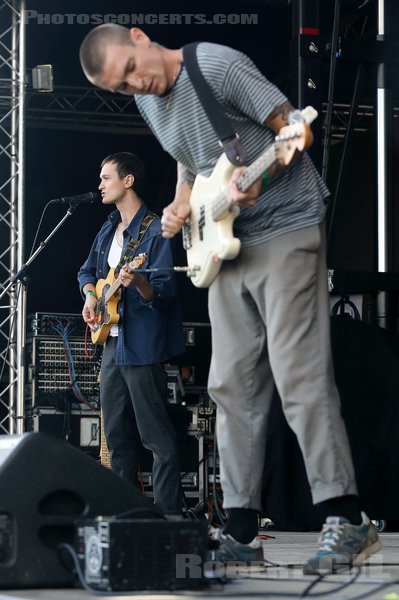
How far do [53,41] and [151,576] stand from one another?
25.2ft

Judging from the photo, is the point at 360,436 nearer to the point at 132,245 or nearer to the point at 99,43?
the point at 132,245

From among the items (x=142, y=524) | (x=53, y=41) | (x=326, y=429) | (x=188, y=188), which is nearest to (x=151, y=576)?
(x=142, y=524)

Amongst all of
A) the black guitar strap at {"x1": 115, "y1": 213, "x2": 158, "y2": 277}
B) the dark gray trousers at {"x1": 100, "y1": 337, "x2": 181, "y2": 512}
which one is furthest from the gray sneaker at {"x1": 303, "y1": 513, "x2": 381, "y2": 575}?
the black guitar strap at {"x1": 115, "y1": 213, "x2": 158, "y2": 277}

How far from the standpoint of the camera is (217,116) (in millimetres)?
2660

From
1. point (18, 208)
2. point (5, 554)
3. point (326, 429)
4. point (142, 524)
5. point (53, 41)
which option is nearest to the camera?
point (142, 524)

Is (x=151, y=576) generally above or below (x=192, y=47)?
below

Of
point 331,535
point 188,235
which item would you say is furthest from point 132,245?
point 331,535

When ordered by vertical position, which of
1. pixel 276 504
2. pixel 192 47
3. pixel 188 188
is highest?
pixel 192 47

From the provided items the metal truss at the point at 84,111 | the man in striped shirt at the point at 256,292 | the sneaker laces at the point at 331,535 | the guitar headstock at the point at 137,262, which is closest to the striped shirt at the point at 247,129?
the man in striped shirt at the point at 256,292

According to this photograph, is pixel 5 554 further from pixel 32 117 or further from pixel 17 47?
pixel 32 117

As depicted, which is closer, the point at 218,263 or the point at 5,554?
the point at 5,554

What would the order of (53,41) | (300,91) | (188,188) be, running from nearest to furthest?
(188,188), (300,91), (53,41)

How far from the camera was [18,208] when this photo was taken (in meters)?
6.36

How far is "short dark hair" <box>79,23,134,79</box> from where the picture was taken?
8.73ft
